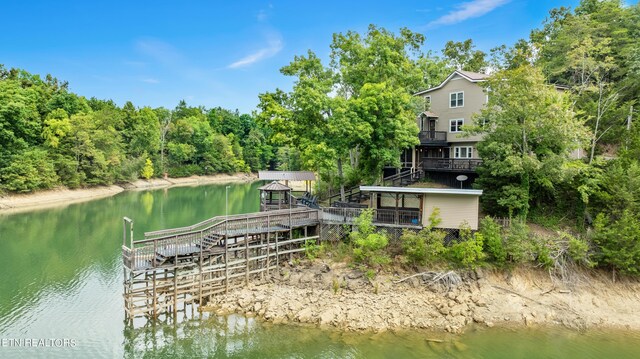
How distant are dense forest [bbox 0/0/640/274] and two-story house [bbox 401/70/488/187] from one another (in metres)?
1.76

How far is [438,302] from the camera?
61.5 feet

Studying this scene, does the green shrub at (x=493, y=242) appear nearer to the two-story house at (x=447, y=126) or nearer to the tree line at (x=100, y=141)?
the two-story house at (x=447, y=126)

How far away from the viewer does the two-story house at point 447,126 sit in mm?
30000

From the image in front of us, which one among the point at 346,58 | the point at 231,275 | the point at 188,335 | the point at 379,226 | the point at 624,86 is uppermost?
the point at 346,58

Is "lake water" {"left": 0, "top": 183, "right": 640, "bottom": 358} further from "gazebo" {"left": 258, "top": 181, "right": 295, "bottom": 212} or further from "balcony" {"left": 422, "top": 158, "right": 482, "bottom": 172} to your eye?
"balcony" {"left": 422, "top": 158, "right": 482, "bottom": 172}

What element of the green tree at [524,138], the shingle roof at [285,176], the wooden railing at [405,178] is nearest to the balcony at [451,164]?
the wooden railing at [405,178]

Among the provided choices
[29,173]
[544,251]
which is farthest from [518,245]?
[29,173]

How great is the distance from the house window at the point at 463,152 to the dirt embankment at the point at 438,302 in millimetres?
13425

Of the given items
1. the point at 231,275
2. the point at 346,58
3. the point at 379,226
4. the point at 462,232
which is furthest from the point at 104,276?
the point at 346,58

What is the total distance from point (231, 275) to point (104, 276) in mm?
9483

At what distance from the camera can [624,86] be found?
95.4 ft

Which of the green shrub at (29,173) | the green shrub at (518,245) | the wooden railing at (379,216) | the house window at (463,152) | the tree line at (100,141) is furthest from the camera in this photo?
the tree line at (100,141)

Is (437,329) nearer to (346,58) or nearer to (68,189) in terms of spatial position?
(346,58)

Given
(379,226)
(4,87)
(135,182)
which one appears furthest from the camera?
(135,182)
